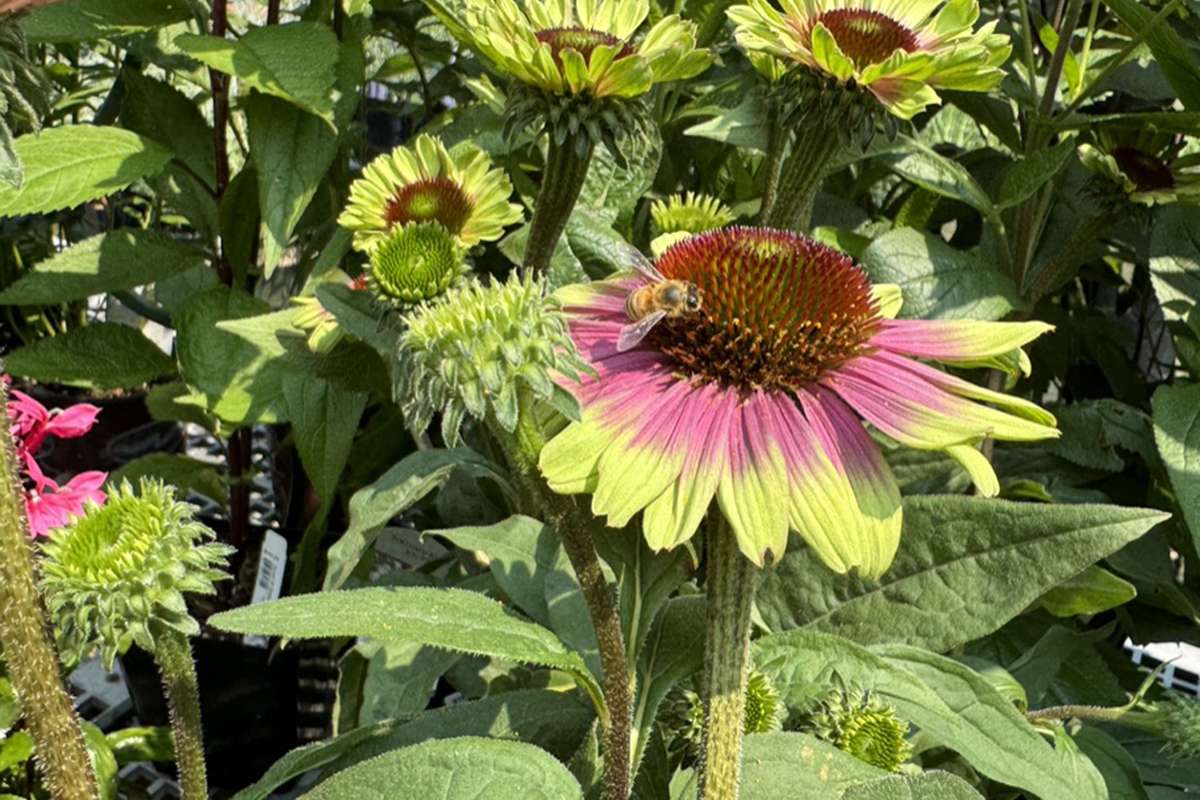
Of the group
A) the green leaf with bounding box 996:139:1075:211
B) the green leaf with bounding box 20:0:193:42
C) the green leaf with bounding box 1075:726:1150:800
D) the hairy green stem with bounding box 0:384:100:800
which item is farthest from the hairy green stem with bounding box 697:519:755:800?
the green leaf with bounding box 20:0:193:42

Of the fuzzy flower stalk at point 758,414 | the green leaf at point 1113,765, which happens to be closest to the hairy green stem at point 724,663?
the fuzzy flower stalk at point 758,414

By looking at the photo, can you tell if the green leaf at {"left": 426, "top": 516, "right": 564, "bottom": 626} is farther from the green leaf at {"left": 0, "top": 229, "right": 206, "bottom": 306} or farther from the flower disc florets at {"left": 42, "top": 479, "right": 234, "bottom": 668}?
the green leaf at {"left": 0, "top": 229, "right": 206, "bottom": 306}

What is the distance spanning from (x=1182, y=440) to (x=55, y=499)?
0.65 metres

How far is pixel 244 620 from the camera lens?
1.25ft

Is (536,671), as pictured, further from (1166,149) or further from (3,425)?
(1166,149)

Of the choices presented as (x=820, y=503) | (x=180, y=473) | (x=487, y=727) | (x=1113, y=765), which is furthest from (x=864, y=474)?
(x=180, y=473)

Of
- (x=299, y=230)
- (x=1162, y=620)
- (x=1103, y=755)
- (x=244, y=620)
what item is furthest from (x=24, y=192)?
(x=1162, y=620)

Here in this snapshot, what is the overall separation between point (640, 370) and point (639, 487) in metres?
0.08

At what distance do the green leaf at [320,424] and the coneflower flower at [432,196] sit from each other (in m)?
0.19

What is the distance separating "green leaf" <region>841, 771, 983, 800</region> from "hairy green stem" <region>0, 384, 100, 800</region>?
251 millimetres

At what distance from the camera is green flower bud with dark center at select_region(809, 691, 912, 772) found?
50 centimetres

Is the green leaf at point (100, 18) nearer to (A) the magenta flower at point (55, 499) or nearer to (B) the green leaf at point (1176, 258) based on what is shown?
(A) the magenta flower at point (55, 499)

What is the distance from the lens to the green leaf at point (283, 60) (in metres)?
0.75

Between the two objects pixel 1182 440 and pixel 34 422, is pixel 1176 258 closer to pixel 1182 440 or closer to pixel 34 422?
pixel 1182 440
